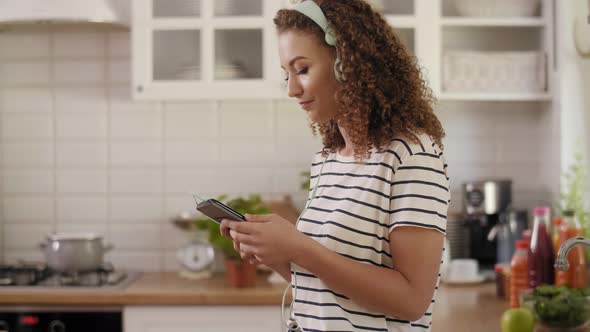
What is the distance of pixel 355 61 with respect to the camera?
146 cm

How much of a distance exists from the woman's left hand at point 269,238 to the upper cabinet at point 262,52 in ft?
5.88

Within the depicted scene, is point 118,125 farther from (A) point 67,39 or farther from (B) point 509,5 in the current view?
(B) point 509,5

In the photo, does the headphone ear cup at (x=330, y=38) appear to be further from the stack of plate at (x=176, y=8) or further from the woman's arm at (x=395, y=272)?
the stack of plate at (x=176, y=8)

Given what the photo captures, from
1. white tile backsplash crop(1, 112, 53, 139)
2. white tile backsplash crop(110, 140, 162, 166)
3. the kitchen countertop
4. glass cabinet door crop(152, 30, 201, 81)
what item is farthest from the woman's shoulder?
white tile backsplash crop(1, 112, 53, 139)

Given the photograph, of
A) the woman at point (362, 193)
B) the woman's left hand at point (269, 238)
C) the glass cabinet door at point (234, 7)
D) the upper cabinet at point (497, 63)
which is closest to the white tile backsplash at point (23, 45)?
the glass cabinet door at point (234, 7)

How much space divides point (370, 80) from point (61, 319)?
1.96 metres

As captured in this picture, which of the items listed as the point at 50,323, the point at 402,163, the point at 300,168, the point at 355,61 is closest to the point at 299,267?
the point at 402,163

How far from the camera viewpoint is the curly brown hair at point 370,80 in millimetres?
1466

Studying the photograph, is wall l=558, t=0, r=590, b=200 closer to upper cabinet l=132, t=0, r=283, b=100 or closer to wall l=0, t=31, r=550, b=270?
wall l=0, t=31, r=550, b=270

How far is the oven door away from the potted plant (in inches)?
16.6

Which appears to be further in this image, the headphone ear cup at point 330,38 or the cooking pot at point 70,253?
the cooking pot at point 70,253

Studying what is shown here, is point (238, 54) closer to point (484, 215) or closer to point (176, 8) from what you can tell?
point (176, 8)

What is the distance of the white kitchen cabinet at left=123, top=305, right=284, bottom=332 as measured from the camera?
9.98 ft

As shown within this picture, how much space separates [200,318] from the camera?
3.05 meters
